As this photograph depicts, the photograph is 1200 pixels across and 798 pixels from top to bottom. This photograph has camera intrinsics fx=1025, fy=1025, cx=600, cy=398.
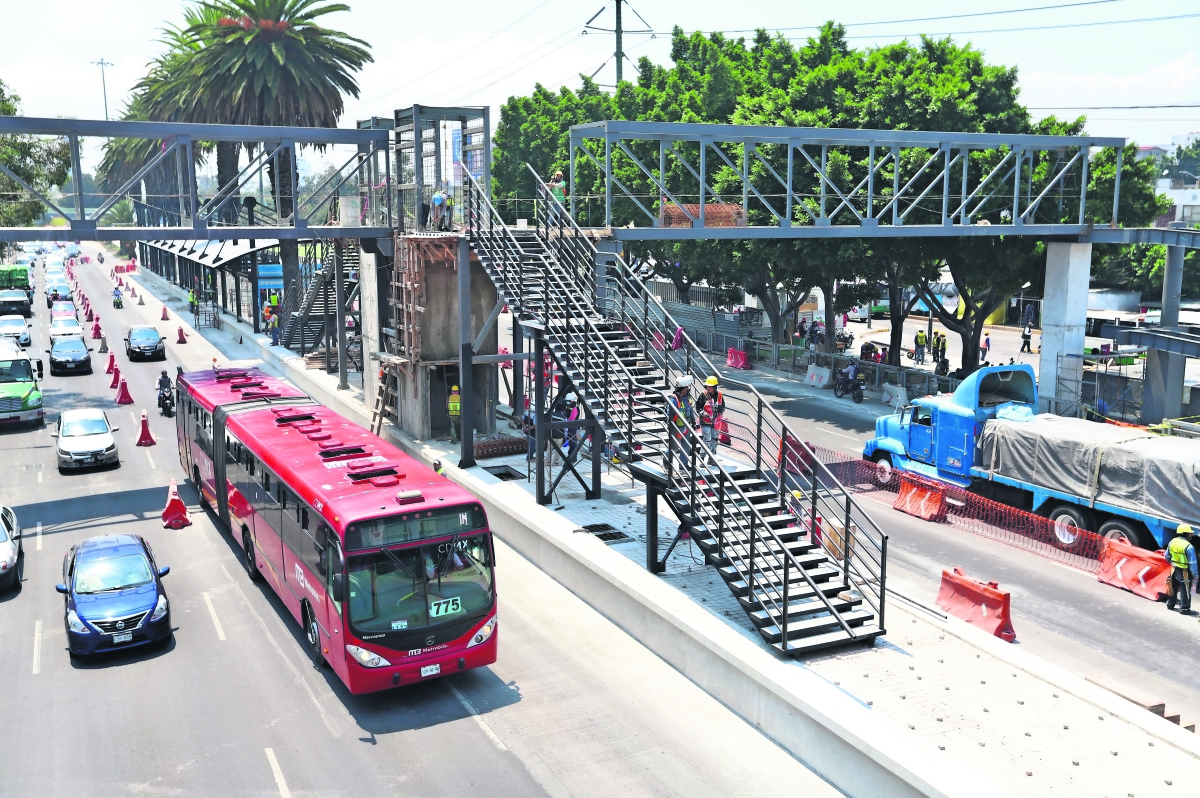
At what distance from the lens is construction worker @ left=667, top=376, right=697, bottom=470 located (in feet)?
52.9

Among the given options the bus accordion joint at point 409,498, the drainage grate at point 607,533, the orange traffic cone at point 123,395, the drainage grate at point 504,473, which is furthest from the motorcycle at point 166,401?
the bus accordion joint at point 409,498

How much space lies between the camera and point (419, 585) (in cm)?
1355

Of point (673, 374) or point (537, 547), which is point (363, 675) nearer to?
point (537, 547)

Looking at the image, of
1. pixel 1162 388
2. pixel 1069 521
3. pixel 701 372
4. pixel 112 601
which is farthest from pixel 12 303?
pixel 1069 521

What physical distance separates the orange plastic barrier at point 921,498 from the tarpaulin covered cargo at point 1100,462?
3.86 ft

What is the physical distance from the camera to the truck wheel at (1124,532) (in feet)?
63.0

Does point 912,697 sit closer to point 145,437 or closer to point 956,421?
point 956,421

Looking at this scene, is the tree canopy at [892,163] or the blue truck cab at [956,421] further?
the tree canopy at [892,163]

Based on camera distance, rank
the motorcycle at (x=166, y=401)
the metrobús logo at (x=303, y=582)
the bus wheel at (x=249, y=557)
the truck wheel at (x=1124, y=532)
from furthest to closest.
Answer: the motorcycle at (x=166, y=401), the truck wheel at (x=1124, y=532), the bus wheel at (x=249, y=557), the metrobús logo at (x=303, y=582)

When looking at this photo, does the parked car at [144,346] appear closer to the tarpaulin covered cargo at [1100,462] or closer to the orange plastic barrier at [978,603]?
the tarpaulin covered cargo at [1100,462]

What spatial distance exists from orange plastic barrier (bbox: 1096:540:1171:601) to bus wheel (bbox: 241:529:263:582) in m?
15.5

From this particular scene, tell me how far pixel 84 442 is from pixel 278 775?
18.5 meters

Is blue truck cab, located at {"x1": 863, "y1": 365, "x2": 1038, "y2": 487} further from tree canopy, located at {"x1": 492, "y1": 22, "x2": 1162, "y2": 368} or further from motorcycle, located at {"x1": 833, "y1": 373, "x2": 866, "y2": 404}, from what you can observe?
motorcycle, located at {"x1": 833, "y1": 373, "x2": 866, "y2": 404}

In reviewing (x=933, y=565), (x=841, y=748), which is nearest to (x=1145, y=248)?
(x=933, y=565)
